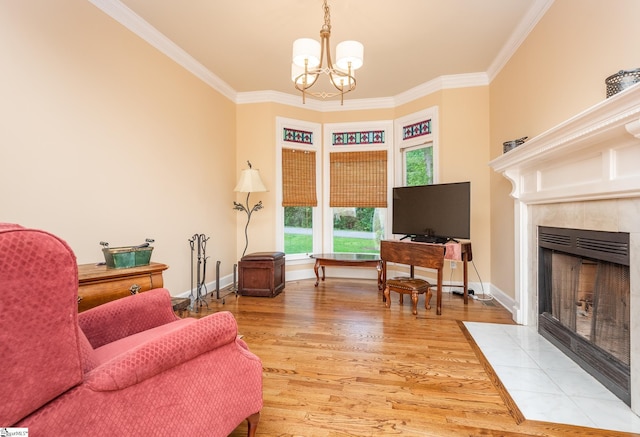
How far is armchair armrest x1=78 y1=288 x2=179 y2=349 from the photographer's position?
1.40 m

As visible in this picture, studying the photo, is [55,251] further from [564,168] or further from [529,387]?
[564,168]

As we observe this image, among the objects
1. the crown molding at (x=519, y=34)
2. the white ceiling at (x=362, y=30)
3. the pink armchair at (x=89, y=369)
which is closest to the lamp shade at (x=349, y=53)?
the white ceiling at (x=362, y=30)

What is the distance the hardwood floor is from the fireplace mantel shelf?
4.16 feet

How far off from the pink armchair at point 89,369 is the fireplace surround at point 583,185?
196 centimetres

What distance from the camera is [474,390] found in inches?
70.0

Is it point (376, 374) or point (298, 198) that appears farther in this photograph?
point (298, 198)

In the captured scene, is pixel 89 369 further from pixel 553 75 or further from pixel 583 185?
pixel 553 75

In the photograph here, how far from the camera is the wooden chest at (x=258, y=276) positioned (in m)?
3.79

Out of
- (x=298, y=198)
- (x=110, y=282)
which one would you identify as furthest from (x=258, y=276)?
(x=110, y=282)

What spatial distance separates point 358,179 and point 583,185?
304cm

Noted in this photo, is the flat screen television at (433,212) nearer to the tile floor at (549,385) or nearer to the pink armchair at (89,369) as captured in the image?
the tile floor at (549,385)

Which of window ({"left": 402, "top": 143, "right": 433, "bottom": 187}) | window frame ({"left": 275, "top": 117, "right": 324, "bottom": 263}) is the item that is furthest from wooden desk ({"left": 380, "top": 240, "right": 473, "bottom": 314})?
window frame ({"left": 275, "top": 117, "right": 324, "bottom": 263})

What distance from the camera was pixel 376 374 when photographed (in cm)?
196

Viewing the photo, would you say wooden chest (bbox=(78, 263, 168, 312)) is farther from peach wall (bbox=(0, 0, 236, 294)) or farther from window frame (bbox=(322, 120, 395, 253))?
window frame (bbox=(322, 120, 395, 253))
